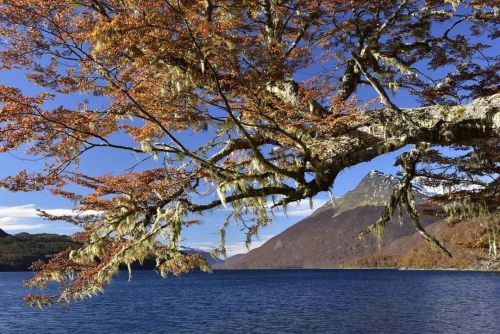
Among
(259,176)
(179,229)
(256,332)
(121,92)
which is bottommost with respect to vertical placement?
(256,332)

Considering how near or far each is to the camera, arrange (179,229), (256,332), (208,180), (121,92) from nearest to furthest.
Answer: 1. (121,92)
2. (179,229)
3. (208,180)
4. (256,332)

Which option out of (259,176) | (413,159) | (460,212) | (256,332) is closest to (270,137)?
(259,176)

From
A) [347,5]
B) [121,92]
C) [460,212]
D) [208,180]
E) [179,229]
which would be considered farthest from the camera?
[460,212]

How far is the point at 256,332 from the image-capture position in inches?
1337

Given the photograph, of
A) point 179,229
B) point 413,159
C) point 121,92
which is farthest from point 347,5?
point 179,229

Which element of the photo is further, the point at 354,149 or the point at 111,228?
the point at 111,228

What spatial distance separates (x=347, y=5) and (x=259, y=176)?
503 cm

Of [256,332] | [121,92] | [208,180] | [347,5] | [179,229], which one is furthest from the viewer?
[256,332]

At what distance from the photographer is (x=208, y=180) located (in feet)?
32.7

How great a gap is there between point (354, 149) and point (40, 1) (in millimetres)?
6514

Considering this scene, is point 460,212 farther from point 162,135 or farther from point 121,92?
point 121,92

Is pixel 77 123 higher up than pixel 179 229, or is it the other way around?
pixel 77 123

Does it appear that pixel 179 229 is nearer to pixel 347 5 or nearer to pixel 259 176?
pixel 259 176

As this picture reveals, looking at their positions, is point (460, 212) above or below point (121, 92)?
below
